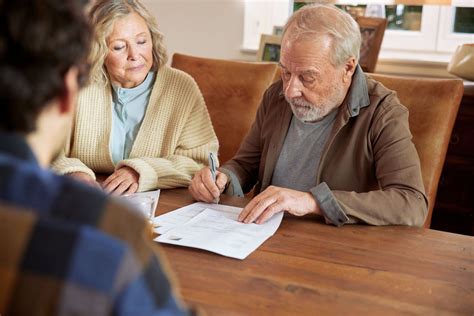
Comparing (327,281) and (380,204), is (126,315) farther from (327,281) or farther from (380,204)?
(380,204)

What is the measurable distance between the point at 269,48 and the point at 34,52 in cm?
282

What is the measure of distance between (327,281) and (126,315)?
0.68m

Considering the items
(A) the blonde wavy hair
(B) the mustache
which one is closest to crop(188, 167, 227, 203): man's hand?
(B) the mustache

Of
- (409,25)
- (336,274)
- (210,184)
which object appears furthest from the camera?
(409,25)

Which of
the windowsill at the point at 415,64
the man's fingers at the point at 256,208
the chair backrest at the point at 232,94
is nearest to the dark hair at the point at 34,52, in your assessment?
the man's fingers at the point at 256,208

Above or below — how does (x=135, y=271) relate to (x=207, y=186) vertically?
above

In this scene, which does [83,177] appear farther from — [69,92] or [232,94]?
[69,92]

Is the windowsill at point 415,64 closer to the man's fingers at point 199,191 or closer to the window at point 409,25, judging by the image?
the window at point 409,25

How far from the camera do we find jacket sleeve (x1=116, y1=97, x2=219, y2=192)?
1.90 m

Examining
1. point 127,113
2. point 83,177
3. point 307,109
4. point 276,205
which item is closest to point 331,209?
point 276,205

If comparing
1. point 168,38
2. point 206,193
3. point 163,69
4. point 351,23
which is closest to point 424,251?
point 206,193

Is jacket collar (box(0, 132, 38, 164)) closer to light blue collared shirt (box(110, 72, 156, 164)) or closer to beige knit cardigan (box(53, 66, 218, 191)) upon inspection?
beige knit cardigan (box(53, 66, 218, 191))

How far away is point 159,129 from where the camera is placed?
2139 millimetres

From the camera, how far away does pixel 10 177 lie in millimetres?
625
